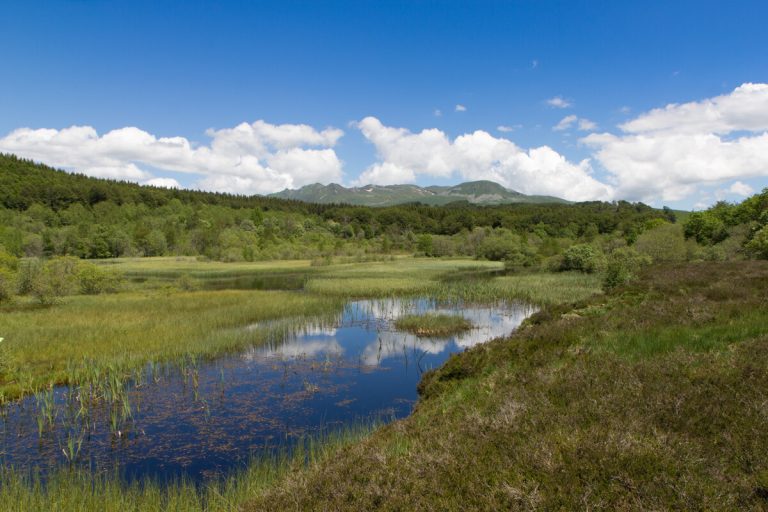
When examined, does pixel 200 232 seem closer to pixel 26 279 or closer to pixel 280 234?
pixel 280 234

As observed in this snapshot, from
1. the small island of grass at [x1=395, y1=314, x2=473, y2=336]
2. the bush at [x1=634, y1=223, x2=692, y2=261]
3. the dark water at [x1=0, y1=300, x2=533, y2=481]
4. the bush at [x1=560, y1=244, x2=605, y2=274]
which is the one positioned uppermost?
the bush at [x1=634, y1=223, x2=692, y2=261]

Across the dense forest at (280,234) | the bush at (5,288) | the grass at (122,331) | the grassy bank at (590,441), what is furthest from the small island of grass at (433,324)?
the bush at (5,288)

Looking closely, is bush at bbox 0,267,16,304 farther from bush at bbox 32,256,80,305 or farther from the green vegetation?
the green vegetation

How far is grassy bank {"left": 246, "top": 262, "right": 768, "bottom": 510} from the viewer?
5.02 m

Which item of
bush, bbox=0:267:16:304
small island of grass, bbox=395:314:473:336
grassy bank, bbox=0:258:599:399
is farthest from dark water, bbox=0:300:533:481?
bush, bbox=0:267:16:304

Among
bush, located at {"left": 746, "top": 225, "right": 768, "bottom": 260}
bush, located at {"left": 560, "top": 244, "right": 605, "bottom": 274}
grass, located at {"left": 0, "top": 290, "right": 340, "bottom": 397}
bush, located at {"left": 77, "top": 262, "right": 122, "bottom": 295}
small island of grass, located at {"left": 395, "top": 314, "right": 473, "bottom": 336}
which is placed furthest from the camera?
bush, located at {"left": 560, "top": 244, "right": 605, "bottom": 274}

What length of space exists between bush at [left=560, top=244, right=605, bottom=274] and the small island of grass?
48.6 m

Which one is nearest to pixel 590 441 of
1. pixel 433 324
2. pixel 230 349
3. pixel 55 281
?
pixel 230 349

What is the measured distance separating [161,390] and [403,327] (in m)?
17.6

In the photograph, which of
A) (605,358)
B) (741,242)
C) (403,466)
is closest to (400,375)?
(605,358)

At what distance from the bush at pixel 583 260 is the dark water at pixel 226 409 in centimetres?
5436

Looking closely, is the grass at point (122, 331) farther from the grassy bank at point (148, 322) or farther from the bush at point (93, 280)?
the bush at point (93, 280)

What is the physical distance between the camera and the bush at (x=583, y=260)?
2864 inches

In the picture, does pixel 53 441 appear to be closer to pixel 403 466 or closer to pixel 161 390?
pixel 161 390
